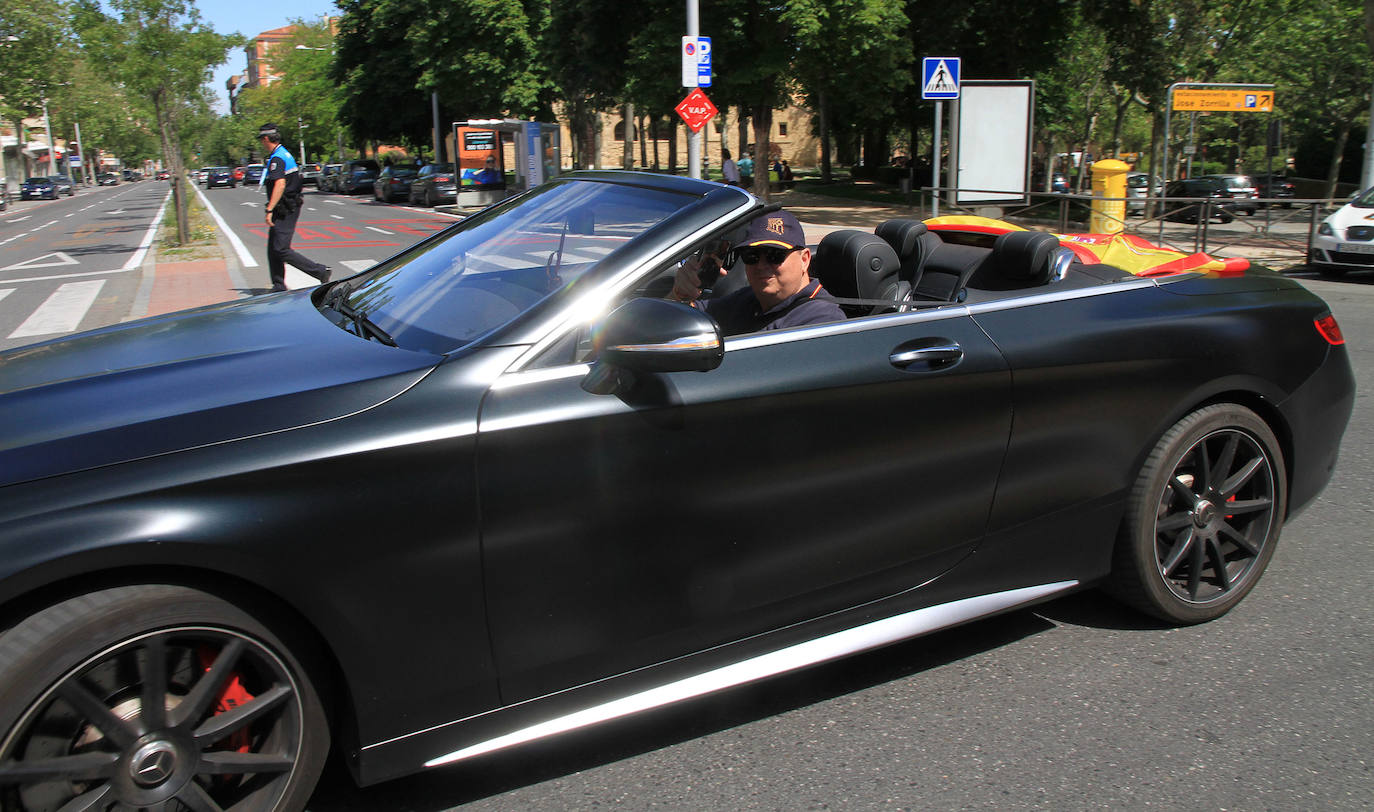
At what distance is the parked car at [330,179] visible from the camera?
57.2 metres

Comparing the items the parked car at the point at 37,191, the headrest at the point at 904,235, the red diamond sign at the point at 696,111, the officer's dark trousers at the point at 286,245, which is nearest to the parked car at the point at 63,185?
the parked car at the point at 37,191

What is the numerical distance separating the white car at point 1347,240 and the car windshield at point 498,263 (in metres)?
14.6

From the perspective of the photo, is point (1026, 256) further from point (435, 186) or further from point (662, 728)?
point (435, 186)

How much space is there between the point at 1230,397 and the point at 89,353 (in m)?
3.59

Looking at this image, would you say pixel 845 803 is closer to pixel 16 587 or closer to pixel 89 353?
pixel 16 587

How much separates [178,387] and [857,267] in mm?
2214

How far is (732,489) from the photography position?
2.60 m

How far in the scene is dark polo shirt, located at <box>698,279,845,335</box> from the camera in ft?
10.1

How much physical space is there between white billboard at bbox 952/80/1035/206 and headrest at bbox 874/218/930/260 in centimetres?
1622

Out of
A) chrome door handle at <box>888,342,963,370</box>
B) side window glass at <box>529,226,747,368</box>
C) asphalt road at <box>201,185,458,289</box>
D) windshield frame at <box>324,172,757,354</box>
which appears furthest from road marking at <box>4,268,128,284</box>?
chrome door handle at <box>888,342,963,370</box>

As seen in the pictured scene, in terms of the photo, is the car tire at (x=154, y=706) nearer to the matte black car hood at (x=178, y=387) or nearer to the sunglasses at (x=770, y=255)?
the matte black car hood at (x=178, y=387)

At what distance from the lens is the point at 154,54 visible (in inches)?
749

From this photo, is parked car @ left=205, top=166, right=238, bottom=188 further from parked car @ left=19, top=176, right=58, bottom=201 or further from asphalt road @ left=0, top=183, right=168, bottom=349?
asphalt road @ left=0, top=183, right=168, bottom=349

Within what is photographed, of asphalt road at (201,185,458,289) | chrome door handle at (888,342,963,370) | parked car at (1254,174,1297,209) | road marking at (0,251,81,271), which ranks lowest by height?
road marking at (0,251,81,271)
